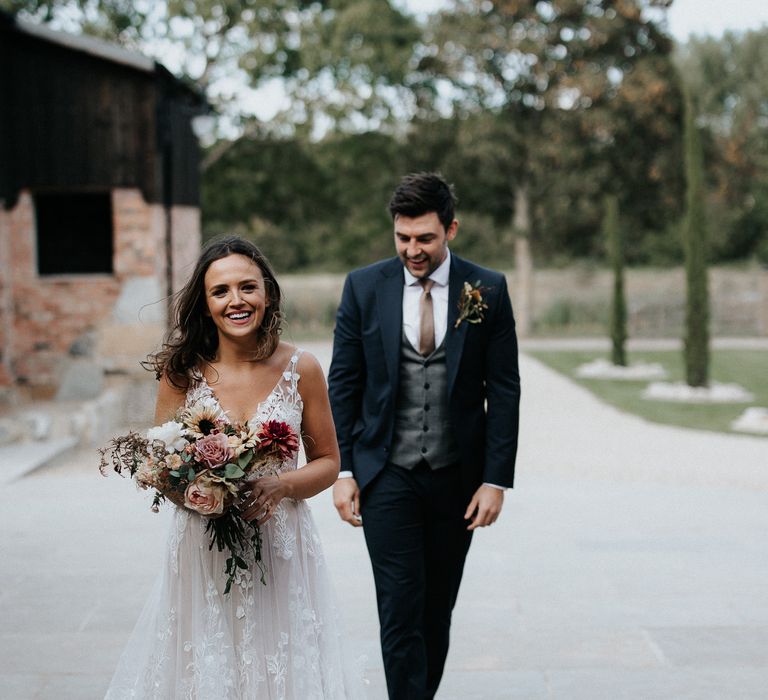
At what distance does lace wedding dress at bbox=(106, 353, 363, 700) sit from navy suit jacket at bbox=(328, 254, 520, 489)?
2.12ft

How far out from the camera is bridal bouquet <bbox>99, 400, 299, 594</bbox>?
9.19 feet

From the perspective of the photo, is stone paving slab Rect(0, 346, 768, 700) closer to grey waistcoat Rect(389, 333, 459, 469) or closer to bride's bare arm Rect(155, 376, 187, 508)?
grey waistcoat Rect(389, 333, 459, 469)

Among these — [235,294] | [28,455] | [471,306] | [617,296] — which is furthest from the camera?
[617,296]

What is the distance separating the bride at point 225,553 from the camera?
3.20 meters

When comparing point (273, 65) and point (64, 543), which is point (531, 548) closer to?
point (64, 543)

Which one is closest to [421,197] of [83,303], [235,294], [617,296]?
[235,294]

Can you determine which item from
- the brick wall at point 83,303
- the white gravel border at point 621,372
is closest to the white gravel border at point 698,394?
the white gravel border at point 621,372

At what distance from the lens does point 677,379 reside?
70.0 feet

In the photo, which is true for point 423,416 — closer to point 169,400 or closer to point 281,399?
point 281,399

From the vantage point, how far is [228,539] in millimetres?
2988

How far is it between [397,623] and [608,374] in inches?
758

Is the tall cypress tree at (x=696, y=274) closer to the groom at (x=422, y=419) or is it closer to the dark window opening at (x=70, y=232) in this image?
the dark window opening at (x=70, y=232)

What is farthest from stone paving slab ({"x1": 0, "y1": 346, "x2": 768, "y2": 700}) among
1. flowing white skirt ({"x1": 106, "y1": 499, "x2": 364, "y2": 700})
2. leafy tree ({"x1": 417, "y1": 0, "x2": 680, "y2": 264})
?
leafy tree ({"x1": 417, "y1": 0, "x2": 680, "y2": 264})

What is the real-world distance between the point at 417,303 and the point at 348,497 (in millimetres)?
760
